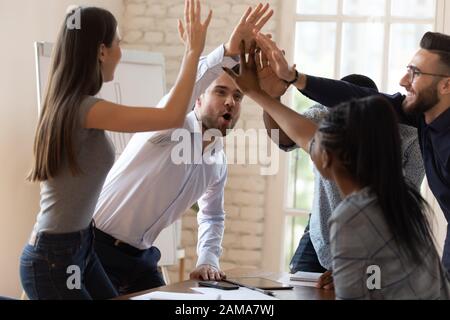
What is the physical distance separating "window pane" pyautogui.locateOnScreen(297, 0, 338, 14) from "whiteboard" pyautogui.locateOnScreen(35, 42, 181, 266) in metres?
1.26

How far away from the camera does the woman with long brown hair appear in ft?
7.14

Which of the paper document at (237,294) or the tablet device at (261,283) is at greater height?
the paper document at (237,294)

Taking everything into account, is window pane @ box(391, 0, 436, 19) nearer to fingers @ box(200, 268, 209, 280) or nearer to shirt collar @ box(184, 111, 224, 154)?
shirt collar @ box(184, 111, 224, 154)

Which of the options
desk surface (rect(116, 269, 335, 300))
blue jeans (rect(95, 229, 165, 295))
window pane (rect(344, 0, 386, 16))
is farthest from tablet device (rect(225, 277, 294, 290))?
window pane (rect(344, 0, 386, 16))

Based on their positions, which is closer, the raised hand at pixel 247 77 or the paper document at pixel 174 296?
the paper document at pixel 174 296

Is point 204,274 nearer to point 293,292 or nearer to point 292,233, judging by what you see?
point 293,292

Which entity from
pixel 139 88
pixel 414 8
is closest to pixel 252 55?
pixel 139 88

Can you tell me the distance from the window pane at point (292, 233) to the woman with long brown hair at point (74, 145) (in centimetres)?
339

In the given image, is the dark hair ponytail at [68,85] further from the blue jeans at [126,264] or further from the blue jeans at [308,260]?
the blue jeans at [308,260]

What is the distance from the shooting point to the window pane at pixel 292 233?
559 cm

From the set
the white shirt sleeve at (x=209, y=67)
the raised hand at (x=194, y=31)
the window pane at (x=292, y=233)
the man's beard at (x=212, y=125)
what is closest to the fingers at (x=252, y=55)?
the white shirt sleeve at (x=209, y=67)

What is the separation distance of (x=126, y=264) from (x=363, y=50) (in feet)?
10.3

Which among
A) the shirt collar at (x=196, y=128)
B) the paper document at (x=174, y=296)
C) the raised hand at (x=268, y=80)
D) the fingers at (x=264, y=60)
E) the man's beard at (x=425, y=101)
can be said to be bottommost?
the paper document at (x=174, y=296)
